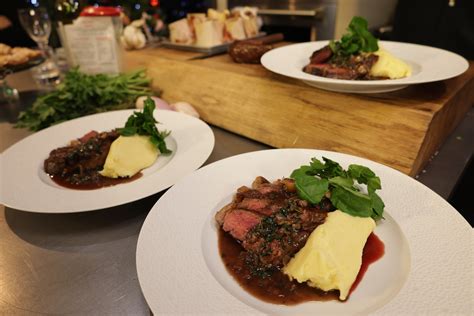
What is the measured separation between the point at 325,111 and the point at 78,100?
1216 mm

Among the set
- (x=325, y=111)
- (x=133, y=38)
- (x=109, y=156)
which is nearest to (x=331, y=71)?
(x=325, y=111)

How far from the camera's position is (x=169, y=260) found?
0.70 metres

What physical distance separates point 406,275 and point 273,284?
0.92 feet

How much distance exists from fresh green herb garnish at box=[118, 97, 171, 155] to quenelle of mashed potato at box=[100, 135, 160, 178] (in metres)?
0.02

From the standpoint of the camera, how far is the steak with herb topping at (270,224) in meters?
0.78

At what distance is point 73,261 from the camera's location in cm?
89

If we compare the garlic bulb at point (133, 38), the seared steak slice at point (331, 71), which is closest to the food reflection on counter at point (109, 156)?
the seared steak slice at point (331, 71)

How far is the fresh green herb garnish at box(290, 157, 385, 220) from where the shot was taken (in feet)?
2.55

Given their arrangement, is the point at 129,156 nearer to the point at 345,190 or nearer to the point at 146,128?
the point at 146,128

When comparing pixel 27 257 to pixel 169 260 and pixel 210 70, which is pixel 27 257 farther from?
pixel 210 70

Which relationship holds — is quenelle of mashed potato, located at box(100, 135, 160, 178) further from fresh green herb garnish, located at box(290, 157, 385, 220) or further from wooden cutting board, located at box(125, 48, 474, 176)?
fresh green herb garnish, located at box(290, 157, 385, 220)

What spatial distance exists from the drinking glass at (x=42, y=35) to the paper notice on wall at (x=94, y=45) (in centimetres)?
34

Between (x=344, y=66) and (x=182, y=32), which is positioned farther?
(x=182, y=32)

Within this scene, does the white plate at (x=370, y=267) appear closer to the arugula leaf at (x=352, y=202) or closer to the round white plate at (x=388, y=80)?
the arugula leaf at (x=352, y=202)
